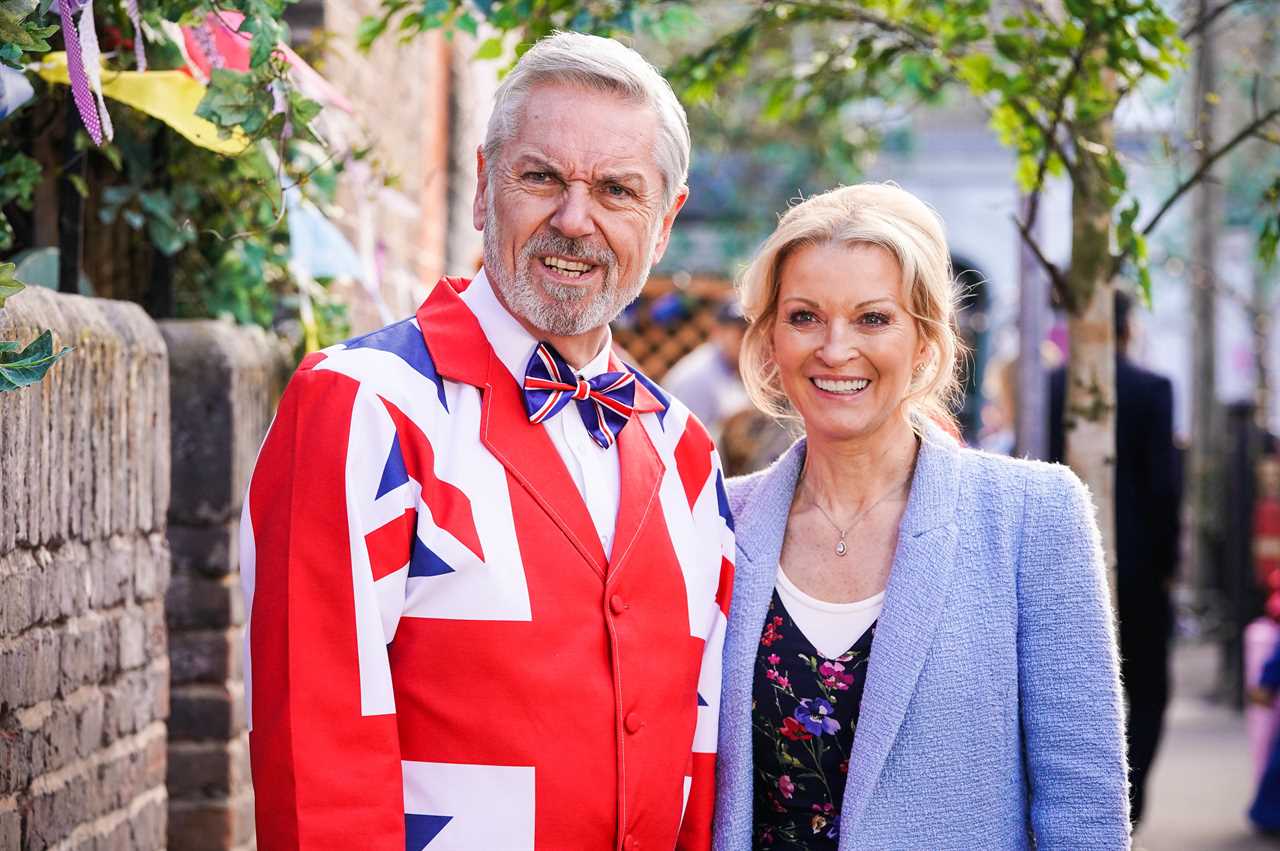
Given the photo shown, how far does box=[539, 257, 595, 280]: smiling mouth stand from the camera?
2316 millimetres

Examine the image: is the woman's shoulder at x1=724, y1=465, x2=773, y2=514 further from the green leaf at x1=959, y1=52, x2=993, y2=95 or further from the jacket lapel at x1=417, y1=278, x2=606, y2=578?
the green leaf at x1=959, y1=52, x2=993, y2=95

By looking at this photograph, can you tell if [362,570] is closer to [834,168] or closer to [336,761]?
[336,761]

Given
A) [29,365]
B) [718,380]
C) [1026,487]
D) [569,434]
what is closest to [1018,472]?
[1026,487]

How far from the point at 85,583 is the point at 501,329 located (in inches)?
36.9

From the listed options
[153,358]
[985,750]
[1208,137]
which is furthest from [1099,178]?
[153,358]

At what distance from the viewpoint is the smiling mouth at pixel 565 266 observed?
2.32 m

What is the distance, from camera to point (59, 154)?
3.06 metres

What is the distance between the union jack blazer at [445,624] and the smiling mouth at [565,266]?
0.49 feet

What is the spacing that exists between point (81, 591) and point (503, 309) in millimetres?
950

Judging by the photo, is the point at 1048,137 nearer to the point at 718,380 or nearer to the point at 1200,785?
the point at 718,380

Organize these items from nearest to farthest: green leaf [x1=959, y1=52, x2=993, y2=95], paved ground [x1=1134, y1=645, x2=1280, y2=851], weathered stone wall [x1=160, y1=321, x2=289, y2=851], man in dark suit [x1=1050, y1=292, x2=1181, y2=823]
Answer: green leaf [x1=959, y1=52, x2=993, y2=95]
weathered stone wall [x1=160, y1=321, x2=289, y2=851]
man in dark suit [x1=1050, y1=292, x2=1181, y2=823]
paved ground [x1=1134, y1=645, x2=1280, y2=851]

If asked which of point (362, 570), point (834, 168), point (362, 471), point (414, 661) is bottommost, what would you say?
point (414, 661)

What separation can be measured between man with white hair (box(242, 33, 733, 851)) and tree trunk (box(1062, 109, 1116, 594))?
1044 millimetres

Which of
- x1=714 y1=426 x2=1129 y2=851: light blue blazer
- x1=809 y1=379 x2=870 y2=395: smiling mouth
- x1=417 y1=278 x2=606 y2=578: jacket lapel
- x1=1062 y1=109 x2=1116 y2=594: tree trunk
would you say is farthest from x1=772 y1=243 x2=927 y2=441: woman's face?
x1=1062 y1=109 x2=1116 y2=594: tree trunk
